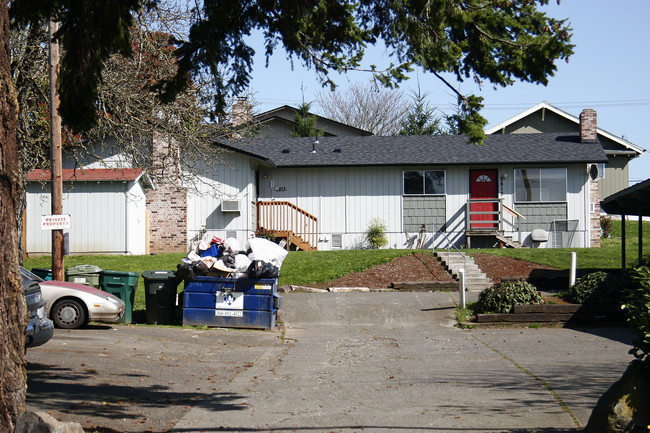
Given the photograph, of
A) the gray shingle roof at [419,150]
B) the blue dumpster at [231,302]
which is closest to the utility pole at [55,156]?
the blue dumpster at [231,302]

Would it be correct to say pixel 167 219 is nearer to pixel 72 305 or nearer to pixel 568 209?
pixel 72 305

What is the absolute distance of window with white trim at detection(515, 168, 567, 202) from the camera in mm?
29938

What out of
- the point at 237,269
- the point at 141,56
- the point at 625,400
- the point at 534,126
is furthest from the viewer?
the point at 534,126

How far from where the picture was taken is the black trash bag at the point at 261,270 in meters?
14.8

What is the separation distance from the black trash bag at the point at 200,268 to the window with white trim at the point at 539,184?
18.0 m

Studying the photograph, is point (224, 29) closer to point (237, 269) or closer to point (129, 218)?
point (237, 269)

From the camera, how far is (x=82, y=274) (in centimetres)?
1622

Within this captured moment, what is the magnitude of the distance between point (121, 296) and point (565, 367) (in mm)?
9239

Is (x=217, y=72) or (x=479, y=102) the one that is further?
(x=217, y=72)

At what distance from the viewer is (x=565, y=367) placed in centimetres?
1046

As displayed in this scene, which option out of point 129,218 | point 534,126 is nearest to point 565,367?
point 129,218

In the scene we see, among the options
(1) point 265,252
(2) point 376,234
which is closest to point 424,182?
(2) point 376,234

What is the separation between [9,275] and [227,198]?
2323cm

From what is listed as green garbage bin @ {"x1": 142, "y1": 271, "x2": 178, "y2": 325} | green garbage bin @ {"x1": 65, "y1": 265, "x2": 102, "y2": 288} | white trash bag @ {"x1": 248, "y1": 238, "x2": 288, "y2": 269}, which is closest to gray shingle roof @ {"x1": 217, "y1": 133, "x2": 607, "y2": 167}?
green garbage bin @ {"x1": 65, "y1": 265, "x2": 102, "y2": 288}
